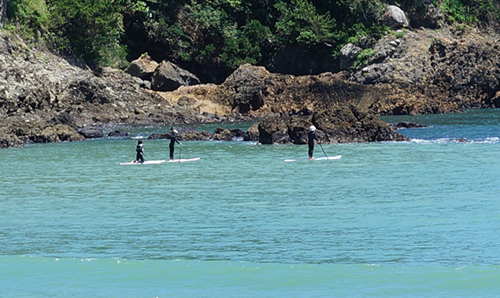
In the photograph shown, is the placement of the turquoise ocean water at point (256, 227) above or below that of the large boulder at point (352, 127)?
below

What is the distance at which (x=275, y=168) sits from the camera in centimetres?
3019

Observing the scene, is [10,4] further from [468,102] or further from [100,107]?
[468,102]

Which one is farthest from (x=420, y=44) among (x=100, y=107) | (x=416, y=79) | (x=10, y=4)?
(x=10, y=4)

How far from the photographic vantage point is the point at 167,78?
59.1 m

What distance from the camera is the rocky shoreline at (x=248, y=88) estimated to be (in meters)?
51.3

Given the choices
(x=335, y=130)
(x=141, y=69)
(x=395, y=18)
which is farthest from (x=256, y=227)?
(x=395, y=18)

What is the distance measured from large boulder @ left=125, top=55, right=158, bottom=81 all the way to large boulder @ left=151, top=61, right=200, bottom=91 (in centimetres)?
76

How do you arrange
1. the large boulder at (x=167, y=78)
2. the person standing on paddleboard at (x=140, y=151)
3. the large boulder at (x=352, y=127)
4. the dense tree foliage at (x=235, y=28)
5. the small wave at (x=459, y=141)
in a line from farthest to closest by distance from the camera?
the dense tree foliage at (x=235, y=28) → the large boulder at (x=167, y=78) → the large boulder at (x=352, y=127) → the small wave at (x=459, y=141) → the person standing on paddleboard at (x=140, y=151)

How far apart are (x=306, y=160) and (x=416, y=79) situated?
92.5ft

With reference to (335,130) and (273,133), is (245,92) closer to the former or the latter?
(273,133)

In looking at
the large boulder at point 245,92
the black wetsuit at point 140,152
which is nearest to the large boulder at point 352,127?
the black wetsuit at point 140,152

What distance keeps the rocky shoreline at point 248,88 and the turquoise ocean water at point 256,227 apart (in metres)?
18.0

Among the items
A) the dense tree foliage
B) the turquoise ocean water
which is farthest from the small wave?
the dense tree foliage

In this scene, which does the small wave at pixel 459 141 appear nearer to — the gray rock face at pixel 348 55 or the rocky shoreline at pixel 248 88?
the rocky shoreline at pixel 248 88
